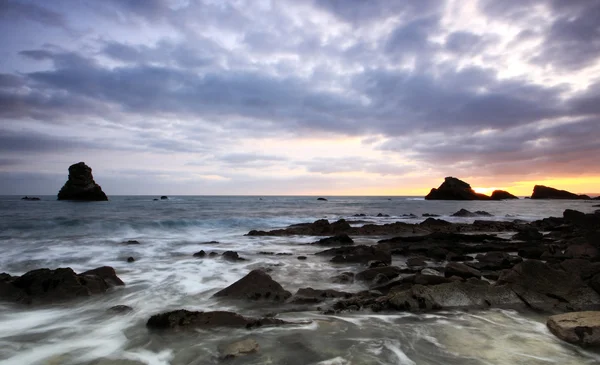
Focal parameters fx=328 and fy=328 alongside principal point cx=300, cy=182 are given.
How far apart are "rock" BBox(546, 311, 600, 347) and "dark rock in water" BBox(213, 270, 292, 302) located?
4269 mm

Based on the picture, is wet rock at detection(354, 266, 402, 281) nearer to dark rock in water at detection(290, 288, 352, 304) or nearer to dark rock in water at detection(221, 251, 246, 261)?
dark rock in water at detection(290, 288, 352, 304)

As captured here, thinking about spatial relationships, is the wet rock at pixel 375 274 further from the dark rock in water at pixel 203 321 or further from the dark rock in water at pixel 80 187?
the dark rock in water at pixel 80 187

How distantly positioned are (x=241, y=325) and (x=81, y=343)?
2253 mm

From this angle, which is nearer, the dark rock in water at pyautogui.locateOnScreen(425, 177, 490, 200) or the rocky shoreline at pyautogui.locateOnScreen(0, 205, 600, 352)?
the rocky shoreline at pyautogui.locateOnScreen(0, 205, 600, 352)

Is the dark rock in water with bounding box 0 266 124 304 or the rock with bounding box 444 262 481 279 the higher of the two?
the rock with bounding box 444 262 481 279

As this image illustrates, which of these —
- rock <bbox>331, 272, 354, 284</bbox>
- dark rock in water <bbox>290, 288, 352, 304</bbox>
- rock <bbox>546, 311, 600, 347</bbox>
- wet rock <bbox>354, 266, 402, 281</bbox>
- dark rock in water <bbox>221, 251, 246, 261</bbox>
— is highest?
rock <bbox>546, 311, 600, 347</bbox>

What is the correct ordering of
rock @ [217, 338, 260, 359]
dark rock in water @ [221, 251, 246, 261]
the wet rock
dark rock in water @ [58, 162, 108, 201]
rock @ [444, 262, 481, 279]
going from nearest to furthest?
1. rock @ [217, 338, 260, 359]
2. rock @ [444, 262, 481, 279]
3. the wet rock
4. dark rock in water @ [221, 251, 246, 261]
5. dark rock in water @ [58, 162, 108, 201]

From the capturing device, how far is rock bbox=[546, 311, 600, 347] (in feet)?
13.5

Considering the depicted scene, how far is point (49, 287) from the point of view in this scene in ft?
21.8

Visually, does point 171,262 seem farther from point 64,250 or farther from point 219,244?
point 64,250

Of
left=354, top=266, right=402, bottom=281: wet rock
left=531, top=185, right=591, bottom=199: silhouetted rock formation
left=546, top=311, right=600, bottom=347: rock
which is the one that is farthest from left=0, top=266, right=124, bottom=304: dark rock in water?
left=531, top=185, right=591, bottom=199: silhouetted rock formation

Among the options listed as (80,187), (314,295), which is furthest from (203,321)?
(80,187)

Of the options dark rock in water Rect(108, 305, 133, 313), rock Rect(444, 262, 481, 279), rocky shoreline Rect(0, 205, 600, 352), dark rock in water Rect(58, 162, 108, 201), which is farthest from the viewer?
dark rock in water Rect(58, 162, 108, 201)

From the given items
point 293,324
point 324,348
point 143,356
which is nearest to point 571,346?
point 324,348
